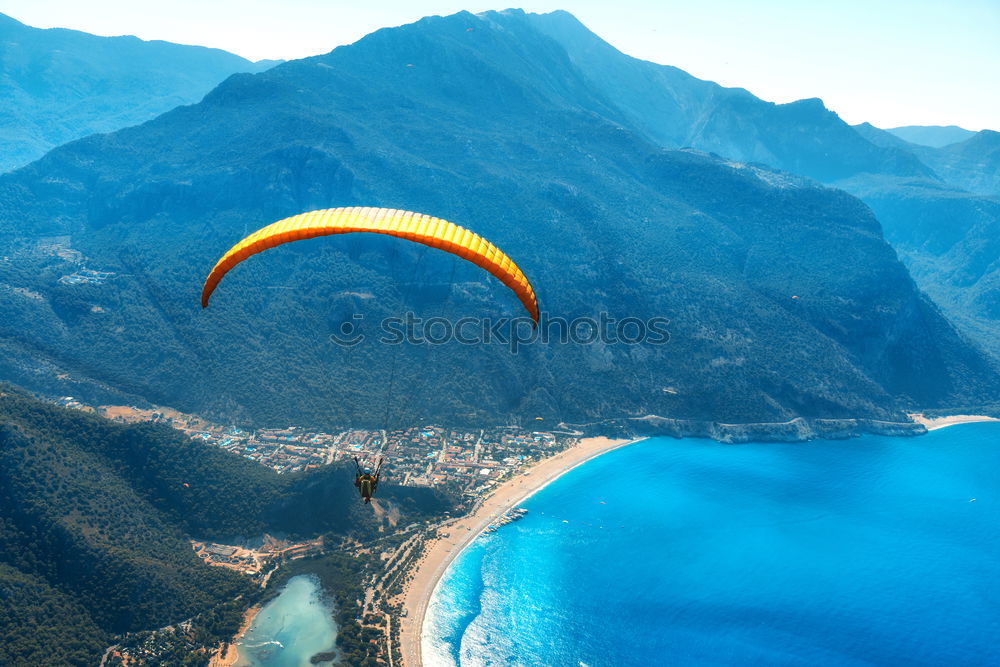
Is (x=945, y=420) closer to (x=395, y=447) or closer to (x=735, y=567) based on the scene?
(x=735, y=567)

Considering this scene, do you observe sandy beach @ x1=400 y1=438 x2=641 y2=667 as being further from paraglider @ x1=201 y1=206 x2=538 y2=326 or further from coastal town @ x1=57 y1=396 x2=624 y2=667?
paraglider @ x1=201 y1=206 x2=538 y2=326

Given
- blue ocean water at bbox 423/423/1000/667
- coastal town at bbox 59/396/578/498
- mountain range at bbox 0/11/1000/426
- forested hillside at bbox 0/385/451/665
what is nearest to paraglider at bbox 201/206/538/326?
forested hillside at bbox 0/385/451/665

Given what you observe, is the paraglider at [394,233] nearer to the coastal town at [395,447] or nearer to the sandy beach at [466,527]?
the sandy beach at [466,527]

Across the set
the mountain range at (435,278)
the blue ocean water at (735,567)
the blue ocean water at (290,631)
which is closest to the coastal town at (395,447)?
the mountain range at (435,278)

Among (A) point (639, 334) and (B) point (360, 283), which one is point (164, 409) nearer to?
(B) point (360, 283)

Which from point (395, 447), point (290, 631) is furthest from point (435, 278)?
point (290, 631)

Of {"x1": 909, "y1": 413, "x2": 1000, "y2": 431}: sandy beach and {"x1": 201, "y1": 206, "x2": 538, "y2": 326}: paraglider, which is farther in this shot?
{"x1": 909, "y1": 413, "x2": 1000, "y2": 431}: sandy beach
